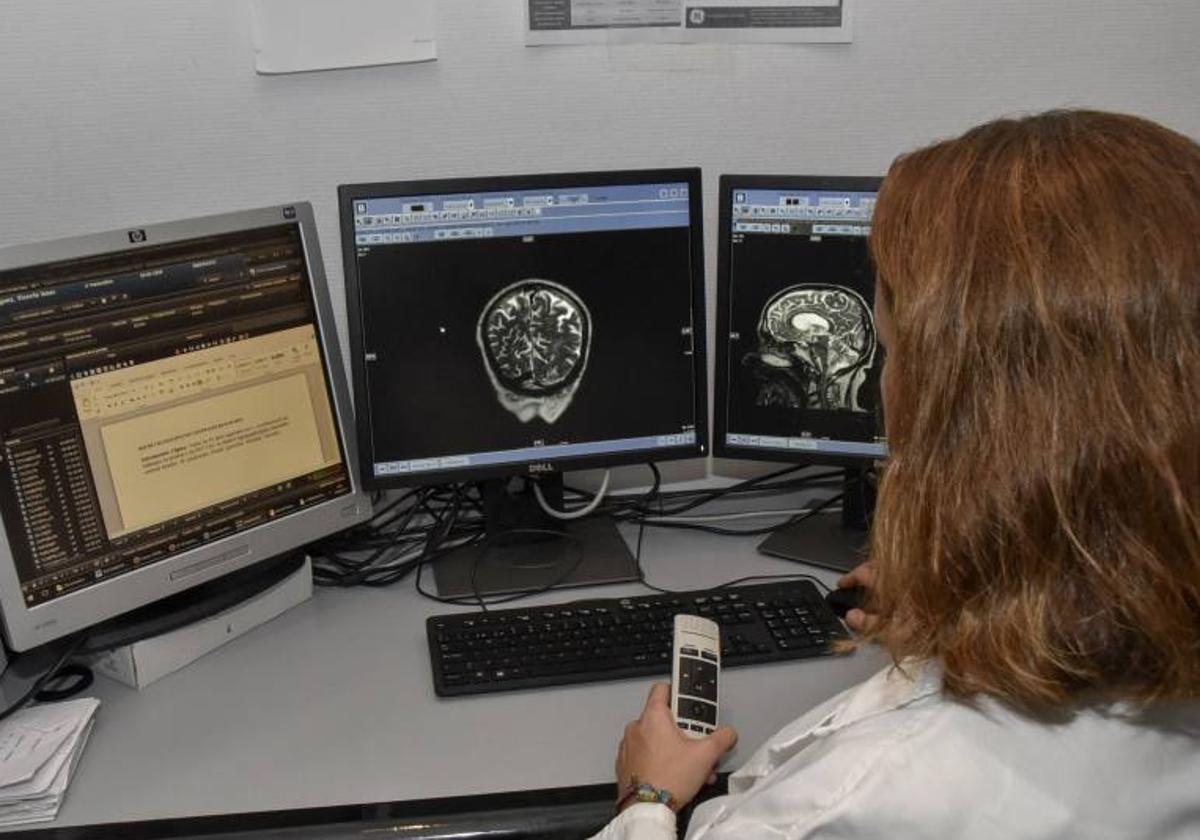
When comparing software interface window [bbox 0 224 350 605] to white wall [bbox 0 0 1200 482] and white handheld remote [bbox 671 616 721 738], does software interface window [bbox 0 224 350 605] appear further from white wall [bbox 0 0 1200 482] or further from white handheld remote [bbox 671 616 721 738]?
white handheld remote [bbox 671 616 721 738]

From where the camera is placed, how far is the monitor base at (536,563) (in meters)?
1.65

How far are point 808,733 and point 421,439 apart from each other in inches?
32.1

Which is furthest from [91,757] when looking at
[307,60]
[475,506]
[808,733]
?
[307,60]

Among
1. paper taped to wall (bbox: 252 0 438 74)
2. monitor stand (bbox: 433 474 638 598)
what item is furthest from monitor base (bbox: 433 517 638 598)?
paper taped to wall (bbox: 252 0 438 74)

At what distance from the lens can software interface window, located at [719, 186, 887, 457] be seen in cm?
165

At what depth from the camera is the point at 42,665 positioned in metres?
1.41

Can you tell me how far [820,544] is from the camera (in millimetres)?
1764

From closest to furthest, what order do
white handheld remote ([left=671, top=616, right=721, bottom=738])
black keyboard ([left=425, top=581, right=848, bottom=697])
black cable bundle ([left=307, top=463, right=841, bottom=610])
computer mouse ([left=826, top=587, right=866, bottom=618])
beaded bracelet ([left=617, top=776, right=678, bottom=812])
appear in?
beaded bracelet ([left=617, top=776, right=678, bottom=812]), white handheld remote ([left=671, top=616, right=721, bottom=738]), black keyboard ([left=425, top=581, right=848, bottom=697]), computer mouse ([left=826, top=587, right=866, bottom=618]), black cable bundle ([left=307, top=463, right=841, bottom=610])

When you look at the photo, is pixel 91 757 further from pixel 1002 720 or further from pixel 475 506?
pixel 1002 720

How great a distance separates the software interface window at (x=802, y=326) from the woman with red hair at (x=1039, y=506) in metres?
0.72

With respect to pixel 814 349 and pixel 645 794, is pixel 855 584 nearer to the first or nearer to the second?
pixel 814 349

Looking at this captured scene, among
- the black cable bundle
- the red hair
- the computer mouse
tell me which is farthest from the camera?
the black cable bundle

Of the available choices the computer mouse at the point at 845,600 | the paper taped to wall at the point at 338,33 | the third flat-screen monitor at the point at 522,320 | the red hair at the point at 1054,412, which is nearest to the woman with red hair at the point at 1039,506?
the red hair at the point at 1054,412

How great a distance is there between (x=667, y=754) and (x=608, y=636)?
269 millimetres
